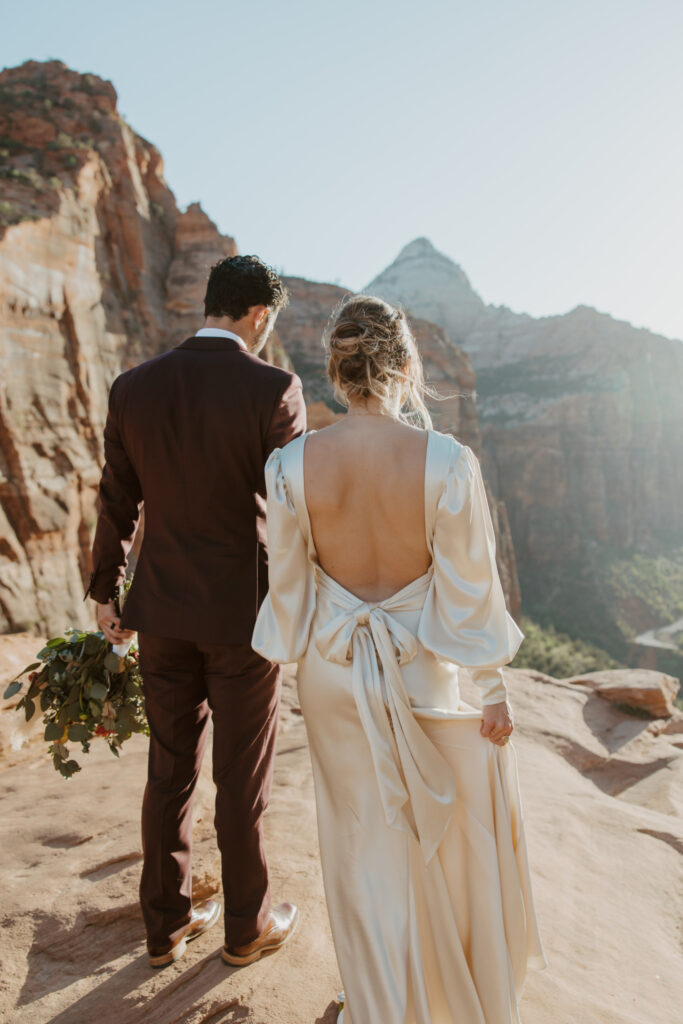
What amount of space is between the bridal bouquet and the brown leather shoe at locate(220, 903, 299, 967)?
2.51ft

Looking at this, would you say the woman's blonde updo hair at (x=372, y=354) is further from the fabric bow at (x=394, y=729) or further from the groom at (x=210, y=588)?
the fabric bow at (x=394, y=729)

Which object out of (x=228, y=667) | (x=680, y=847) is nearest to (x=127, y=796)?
(x=228, y=667)

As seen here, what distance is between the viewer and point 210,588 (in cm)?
191

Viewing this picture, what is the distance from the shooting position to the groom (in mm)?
1913

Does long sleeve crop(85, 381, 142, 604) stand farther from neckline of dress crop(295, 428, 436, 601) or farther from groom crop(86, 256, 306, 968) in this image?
neckline of dress crop(295, 428, 436, 601)

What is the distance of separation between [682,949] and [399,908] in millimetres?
1685

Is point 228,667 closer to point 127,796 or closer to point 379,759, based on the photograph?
point 379,759

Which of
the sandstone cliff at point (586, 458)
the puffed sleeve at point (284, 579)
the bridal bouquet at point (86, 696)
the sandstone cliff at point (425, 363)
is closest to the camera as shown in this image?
the puffed sleeve at point (284, 579)

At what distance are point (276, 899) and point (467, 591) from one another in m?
1.54

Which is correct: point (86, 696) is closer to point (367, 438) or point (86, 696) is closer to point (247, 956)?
point (247, 956)

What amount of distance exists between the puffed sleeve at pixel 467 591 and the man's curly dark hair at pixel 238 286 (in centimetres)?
84

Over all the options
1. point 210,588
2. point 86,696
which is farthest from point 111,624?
point 210,588

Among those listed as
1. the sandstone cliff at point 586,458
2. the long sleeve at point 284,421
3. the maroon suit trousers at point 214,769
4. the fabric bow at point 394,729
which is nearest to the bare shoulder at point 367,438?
the long sleeve at point 284,421

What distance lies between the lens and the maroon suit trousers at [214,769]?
192 centimetres
